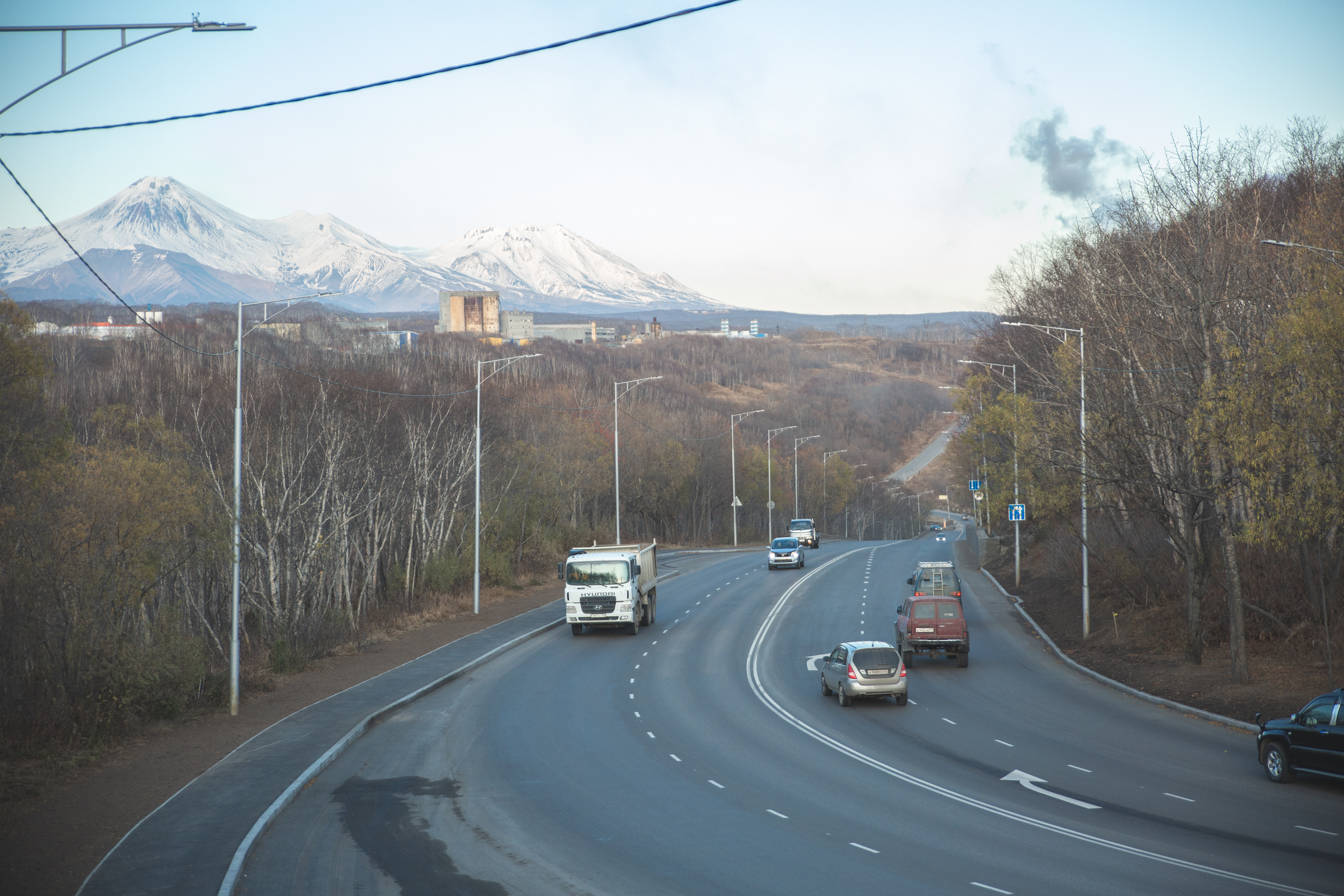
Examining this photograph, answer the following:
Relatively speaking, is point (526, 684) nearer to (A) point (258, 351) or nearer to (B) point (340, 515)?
(B) point (340, 515)

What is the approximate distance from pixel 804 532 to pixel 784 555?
59.3 ft

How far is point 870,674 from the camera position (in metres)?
21.8

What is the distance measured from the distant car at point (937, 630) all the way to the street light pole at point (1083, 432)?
14.9 feet

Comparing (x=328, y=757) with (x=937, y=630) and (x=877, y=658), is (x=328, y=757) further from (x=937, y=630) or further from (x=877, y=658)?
(x=937, y=630)

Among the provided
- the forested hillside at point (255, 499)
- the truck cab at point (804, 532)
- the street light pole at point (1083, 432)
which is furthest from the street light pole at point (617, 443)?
the street light pole at point (1083, 432)

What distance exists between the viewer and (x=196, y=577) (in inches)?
1366

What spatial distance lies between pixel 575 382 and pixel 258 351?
146 feet

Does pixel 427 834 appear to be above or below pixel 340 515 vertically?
below

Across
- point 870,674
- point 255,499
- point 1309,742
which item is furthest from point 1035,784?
point 255,499

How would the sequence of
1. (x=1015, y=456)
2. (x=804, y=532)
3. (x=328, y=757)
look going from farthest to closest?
(x=804, y=532) < (x=1015, y=456) < (x=328, y=757)

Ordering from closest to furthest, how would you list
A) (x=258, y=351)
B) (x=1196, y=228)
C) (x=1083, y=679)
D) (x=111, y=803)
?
(x=111, y=803) < (x=1196, y=228) < (x=1083, y=679) < (x=258, y=351)

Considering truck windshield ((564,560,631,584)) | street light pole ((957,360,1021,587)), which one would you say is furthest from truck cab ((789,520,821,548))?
truck windshield ((564,560,631,584))

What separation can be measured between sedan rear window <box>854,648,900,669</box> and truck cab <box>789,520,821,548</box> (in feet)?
160

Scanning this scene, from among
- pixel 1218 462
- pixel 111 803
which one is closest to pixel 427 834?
pixel 111 803
